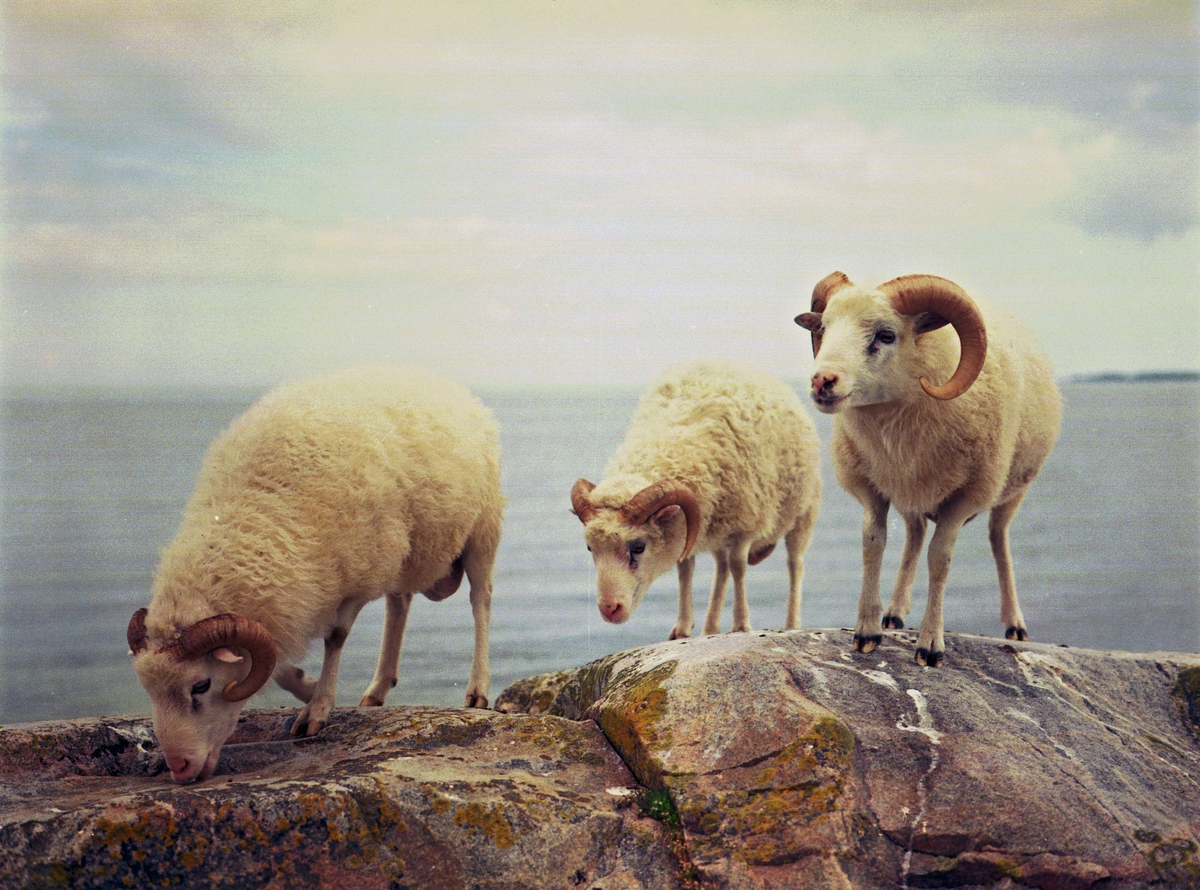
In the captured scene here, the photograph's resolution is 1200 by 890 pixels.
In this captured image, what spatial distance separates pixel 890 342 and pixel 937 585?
1.59 metres

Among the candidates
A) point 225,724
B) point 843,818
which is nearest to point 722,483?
point 843,818

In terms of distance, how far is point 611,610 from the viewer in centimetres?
829

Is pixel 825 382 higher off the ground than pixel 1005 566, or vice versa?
pixel 825 382

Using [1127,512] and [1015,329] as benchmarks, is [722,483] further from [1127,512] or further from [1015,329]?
[1127,512]

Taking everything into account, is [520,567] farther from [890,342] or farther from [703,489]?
[890,342]

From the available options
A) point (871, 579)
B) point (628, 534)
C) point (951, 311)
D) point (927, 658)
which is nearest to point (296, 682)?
point (628, 534)

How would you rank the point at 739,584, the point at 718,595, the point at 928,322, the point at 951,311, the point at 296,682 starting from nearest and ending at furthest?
the point at 951,311 → the point at 928,322 → the point at 296,682 → the point at 739,584 → the point at 718,595

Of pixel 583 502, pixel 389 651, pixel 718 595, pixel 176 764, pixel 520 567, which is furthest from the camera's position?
pixel 520 567

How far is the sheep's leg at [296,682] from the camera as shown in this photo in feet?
26.2

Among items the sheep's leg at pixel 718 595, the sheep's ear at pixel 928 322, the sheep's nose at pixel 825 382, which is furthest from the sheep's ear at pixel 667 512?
the sheep's ear at pixel 928 322

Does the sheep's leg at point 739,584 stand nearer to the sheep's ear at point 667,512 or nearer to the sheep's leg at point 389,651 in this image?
the sheep's ear at point 667,512

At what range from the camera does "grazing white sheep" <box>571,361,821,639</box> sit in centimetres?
834

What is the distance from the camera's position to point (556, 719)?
7.02 m

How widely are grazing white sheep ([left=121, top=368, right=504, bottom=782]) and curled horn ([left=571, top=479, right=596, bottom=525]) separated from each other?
2.11 feet
